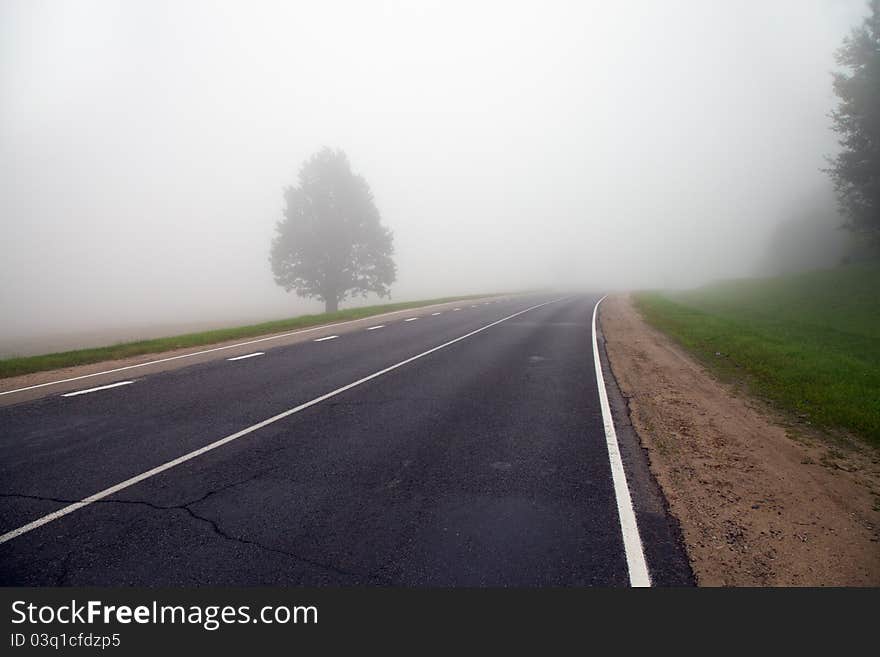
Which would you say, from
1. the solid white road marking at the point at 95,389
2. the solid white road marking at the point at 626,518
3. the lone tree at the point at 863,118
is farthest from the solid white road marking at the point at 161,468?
the lone tree at the point at 863,118

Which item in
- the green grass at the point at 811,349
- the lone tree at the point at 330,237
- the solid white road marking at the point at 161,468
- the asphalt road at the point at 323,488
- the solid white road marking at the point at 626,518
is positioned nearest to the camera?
the solid white road marking at the point at 626,518

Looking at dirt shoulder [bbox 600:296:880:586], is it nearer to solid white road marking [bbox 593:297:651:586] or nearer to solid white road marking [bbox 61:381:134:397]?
solid white road marking [bbox 593:297:651:586]

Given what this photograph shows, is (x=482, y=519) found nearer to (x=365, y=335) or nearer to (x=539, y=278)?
(x=365, y=335)

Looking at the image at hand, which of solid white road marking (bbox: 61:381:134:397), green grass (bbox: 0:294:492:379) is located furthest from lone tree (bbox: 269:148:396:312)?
solid white road marking (bbox: 61:381:134:397)

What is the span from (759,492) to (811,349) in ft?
32.0

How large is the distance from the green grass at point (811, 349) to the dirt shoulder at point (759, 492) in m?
0.99

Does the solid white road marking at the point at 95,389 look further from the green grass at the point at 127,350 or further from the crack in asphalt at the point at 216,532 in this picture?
the crack in asphalt at the point at 216,532

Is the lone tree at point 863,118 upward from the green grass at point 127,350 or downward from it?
upward

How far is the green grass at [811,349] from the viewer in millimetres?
6676

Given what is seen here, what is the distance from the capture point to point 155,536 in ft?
11.3

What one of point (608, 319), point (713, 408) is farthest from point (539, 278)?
point (713, 408)

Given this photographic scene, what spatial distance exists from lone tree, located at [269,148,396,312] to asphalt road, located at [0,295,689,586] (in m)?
21.9

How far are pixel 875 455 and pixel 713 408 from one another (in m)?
2.00

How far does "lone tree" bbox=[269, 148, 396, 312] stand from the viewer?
2925 cm
